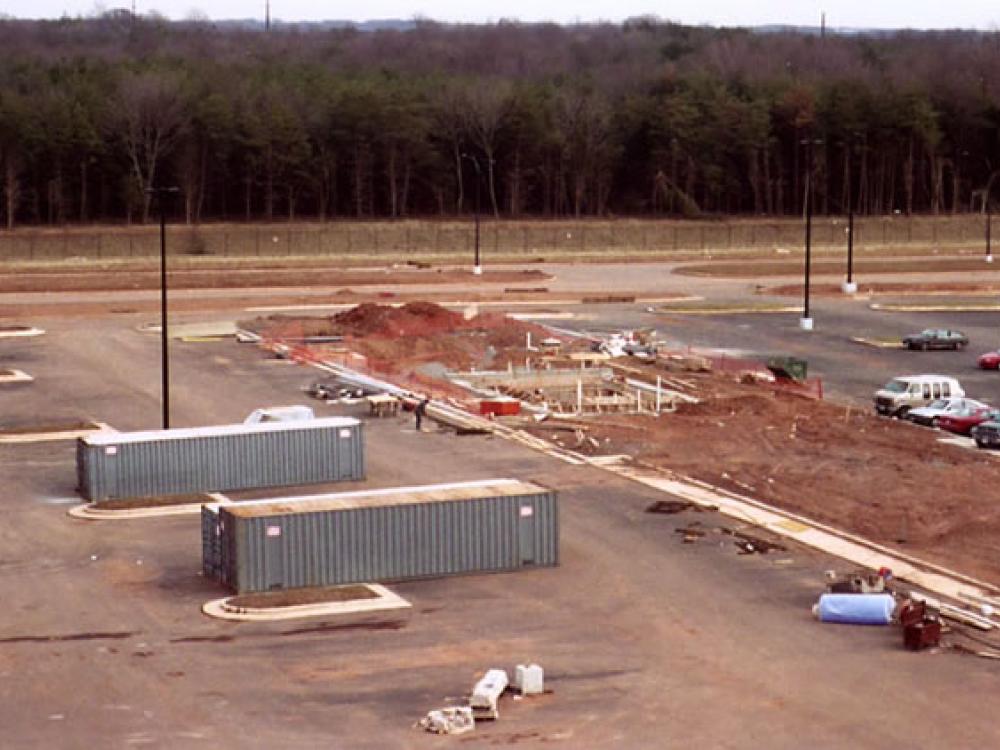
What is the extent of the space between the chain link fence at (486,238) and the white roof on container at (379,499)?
337 ft

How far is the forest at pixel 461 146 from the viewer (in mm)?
161000

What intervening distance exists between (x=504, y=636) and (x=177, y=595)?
24.0 ft

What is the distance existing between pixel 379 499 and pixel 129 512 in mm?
9215

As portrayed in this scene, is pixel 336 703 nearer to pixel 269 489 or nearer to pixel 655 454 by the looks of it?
pixel 269 489

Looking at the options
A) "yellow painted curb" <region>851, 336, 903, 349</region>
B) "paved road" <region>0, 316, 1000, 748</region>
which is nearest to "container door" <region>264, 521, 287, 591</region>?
"paved road" <region>0, 316, 1000, 748</region>

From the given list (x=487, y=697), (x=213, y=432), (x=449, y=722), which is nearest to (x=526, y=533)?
(x=487, y=697)

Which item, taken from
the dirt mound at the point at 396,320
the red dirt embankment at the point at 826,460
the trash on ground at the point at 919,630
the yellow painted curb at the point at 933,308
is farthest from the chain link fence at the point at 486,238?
the trash on ground at the point at 919,630

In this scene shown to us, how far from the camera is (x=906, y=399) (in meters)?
64.4

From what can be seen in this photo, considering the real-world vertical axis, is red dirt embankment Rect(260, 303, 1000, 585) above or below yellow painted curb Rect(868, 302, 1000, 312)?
above

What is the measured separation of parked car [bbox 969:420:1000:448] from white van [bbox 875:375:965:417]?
18.5 feet

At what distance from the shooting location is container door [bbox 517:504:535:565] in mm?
42031

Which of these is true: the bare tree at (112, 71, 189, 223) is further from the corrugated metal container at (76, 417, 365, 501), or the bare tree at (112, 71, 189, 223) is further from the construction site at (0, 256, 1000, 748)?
the corrugated metal container at (76, 417, 365, 501)

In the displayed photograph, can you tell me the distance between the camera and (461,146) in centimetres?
17688

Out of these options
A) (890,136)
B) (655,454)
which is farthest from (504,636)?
(890,136)
